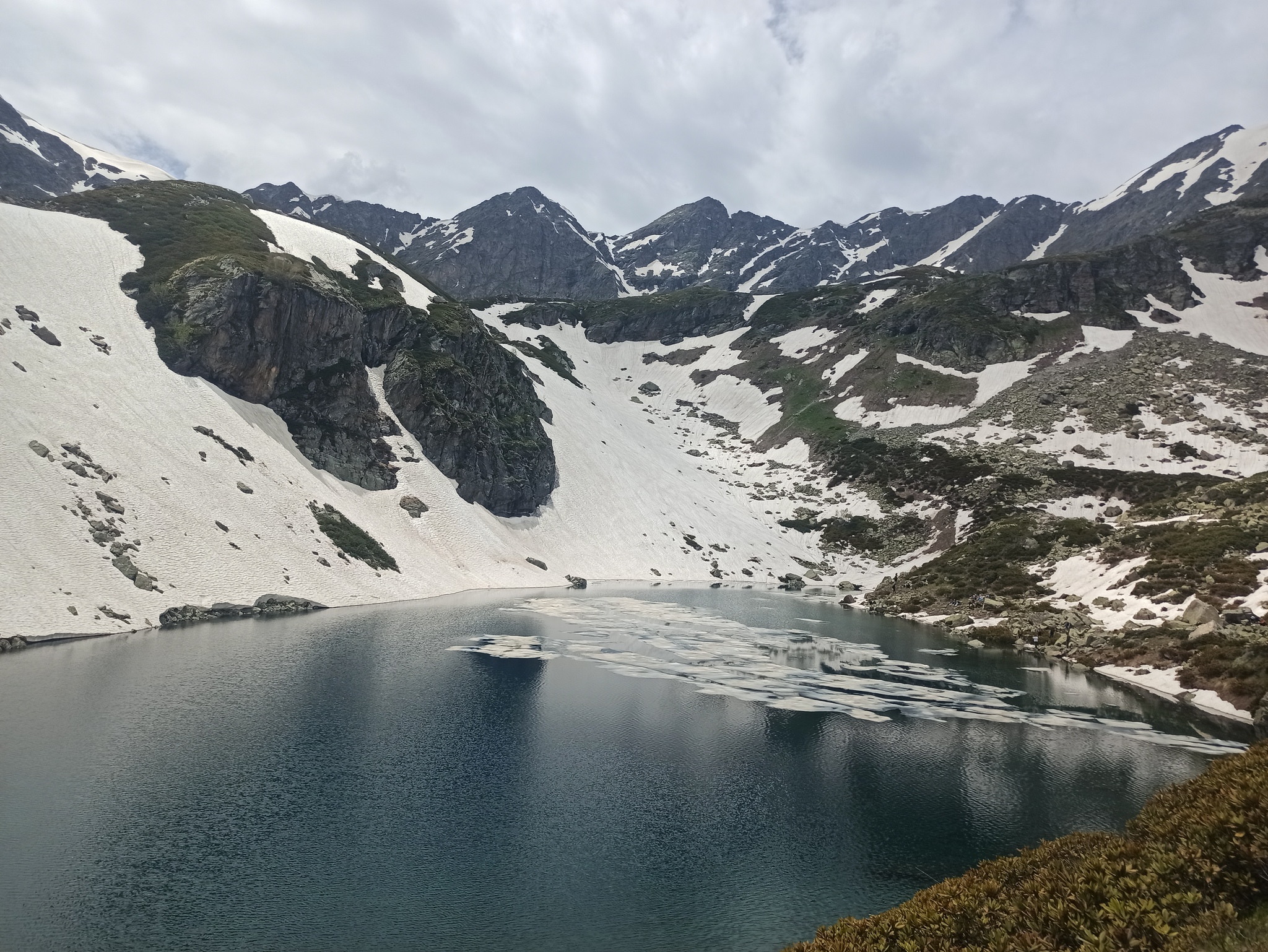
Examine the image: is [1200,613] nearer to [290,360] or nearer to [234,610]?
[234,610]

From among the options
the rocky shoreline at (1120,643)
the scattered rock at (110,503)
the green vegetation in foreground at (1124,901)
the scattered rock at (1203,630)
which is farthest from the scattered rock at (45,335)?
the scattered rock at (1203,630)

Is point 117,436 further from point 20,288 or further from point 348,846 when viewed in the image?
point 348,846

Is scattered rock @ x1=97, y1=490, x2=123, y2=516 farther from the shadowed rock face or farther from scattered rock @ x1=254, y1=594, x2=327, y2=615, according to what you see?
the shadowed rock face

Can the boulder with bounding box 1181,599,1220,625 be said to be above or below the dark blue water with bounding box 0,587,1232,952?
above

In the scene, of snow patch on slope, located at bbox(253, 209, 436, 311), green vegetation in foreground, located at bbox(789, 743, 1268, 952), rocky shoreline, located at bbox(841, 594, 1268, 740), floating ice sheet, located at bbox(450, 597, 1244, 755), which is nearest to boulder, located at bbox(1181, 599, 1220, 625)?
rocky shoreline, located at bbox(841, 594, 1268, 740)

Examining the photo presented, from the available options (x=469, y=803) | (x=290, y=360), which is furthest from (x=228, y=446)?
(x=469, y=803)

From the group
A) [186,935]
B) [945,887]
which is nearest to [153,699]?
[186,935]
